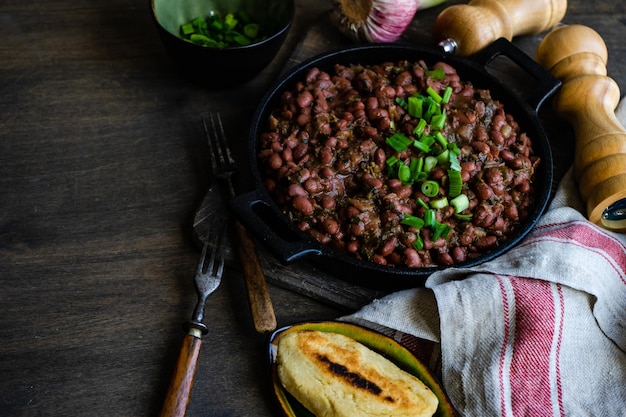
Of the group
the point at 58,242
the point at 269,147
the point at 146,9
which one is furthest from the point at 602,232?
the point at 146,9

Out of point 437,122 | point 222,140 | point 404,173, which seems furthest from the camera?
point 222,140

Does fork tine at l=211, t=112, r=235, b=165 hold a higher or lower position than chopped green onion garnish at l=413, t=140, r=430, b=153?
lower

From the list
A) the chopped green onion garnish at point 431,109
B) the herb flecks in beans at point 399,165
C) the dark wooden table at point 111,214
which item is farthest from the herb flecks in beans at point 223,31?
the chopped green onion garnish at point 431,109

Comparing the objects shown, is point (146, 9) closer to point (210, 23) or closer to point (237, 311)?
point (210, 23)

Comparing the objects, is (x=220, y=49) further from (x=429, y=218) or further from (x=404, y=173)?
(x=429, y=218)

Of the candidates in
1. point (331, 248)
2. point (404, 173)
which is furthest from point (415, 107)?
point (331, 248)

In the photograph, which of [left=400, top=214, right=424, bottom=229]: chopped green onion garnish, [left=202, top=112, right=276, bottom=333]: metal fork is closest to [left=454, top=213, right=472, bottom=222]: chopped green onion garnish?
[left=400, top=214, right=424, bottom=229]: chopped green onion garnish

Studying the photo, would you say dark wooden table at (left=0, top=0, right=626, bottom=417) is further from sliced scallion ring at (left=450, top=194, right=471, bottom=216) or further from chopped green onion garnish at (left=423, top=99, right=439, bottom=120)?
chopped green onion garnish at (left=423, top=99, right=439, bottom=120)
